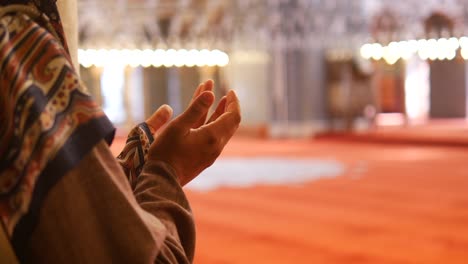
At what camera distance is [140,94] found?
1580 cm

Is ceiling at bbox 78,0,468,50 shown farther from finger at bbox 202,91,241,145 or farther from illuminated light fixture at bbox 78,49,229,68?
finger at bbox 202,91,241,145

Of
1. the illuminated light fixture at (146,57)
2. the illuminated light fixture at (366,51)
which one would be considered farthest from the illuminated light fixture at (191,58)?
the illuminated light fixture at (366,51)

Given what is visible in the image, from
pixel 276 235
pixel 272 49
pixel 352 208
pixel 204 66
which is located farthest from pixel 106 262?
pixel 204 66

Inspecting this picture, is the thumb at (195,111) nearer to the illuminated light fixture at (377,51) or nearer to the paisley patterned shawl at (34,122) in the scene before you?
the paisley patterned shawl at (34,122)

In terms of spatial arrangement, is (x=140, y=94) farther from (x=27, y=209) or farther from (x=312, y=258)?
(x=27, y=209)

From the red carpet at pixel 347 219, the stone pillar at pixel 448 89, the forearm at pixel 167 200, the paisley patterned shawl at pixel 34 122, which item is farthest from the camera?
the stone pillar at pixel 448 89

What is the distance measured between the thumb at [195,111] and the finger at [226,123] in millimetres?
37

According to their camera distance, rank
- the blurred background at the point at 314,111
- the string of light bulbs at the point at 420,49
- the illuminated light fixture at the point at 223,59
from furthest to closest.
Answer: the illuminated light fixture at the point at 223,59 < the string of light bulbs at the point at 420,49 < the blurred background at the point at 314,111

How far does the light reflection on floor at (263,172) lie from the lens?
5.61 metres

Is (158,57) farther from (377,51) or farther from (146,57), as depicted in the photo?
(377,51)

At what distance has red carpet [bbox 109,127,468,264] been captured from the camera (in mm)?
2996

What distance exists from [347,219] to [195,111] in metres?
3.02

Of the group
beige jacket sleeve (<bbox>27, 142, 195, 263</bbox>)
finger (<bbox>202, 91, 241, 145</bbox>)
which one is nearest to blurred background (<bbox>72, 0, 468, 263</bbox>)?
finger (<bbox>202, 91, 241, 145</bbox>)

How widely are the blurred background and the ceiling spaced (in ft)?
0.08
